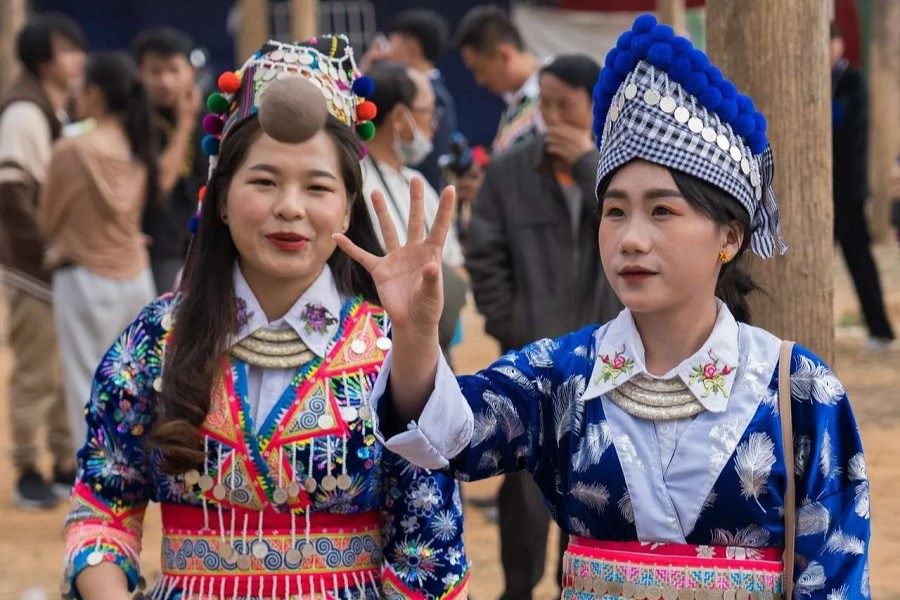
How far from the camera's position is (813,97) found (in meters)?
3.49

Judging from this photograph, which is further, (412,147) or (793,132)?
(412,147)

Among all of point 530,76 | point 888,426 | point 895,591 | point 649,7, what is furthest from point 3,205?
point 649,7

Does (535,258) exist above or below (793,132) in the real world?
below

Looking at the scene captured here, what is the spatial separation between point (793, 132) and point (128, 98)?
11.8ft

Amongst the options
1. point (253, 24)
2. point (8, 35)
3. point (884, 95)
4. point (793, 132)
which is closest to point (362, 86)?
point (793, 132)

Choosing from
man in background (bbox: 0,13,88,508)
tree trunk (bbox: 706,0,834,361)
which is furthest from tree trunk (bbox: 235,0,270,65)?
tree trunk (bbox: 706,0,834,361)

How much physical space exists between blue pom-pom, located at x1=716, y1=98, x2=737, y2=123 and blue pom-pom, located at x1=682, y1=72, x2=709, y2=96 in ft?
0.13

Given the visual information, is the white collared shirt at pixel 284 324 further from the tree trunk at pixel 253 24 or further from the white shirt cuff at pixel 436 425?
the tree trunk at pixel 253 24

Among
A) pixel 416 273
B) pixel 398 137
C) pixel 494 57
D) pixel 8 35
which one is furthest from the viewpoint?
pixel 8 35

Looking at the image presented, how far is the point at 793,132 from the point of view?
11.4 ft

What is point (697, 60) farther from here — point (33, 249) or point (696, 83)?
point (33, 249)

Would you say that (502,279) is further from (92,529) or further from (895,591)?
(92,529)

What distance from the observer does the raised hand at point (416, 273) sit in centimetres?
234

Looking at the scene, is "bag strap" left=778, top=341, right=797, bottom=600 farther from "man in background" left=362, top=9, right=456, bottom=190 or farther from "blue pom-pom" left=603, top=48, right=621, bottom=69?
"man in background" left=362, top=9, right=456, bottom=190
